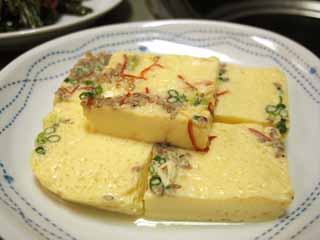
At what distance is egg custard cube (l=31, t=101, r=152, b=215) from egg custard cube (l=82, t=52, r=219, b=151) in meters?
0.09

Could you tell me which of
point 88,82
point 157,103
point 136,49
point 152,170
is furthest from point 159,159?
point 136,49

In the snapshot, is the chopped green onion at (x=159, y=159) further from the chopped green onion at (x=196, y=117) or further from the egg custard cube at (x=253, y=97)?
the egg custard cube at (x=253, y=97)

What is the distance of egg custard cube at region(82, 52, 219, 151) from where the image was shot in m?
1.82

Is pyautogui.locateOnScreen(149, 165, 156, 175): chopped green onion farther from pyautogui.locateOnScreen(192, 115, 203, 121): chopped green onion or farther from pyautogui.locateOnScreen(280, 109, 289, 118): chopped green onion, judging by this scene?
pyautogui.locateOnScreen(280, 109, 289, 118): chopped green onion

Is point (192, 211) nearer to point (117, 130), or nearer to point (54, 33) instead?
point (117, 130)

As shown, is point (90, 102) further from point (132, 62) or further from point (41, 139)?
point (132, 62)

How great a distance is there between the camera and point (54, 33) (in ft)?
8.98

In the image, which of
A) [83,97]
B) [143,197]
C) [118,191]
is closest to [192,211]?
[143,197]

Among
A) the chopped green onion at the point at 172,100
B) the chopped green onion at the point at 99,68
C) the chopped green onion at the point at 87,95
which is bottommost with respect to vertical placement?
the chopped green onion at the point at 172,100

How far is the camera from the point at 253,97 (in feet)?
6.84

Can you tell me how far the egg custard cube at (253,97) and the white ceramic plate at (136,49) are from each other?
149 millimetres

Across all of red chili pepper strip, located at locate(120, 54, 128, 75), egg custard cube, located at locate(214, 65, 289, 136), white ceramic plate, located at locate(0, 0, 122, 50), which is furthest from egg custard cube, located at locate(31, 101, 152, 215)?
white ceramic plate, located at locate(0, 0, 122, 50)

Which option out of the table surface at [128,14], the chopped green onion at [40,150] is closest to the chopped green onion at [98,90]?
the chopped green onion at [40,150]

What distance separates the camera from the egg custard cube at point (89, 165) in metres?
1.67
